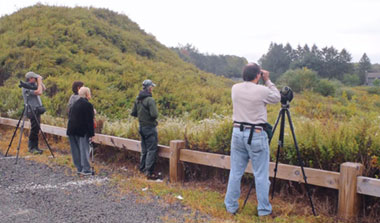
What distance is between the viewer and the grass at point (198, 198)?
4957 millimetres

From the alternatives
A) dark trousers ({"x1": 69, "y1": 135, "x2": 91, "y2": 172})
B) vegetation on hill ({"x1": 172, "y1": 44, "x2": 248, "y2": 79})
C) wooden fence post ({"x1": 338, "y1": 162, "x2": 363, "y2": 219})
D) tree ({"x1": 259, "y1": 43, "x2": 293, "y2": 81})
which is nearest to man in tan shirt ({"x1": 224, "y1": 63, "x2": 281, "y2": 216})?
wooden fence post ({"x1": 338, "y1": 162, "x2": 363, "y2": 219})

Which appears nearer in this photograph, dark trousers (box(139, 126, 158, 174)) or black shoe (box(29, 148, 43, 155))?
dark trousers (box(139, 126, 158, 174))

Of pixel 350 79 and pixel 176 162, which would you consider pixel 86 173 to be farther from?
pixel 350 79

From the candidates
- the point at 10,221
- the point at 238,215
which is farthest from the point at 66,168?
the point at 238,215

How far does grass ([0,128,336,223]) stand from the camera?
4.96 m

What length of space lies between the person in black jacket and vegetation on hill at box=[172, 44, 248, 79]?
2846 inches

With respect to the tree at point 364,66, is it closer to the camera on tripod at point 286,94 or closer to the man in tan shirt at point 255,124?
the camera on tripod at point 286,94

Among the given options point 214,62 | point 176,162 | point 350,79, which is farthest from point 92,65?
point 214,62

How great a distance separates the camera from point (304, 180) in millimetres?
5008

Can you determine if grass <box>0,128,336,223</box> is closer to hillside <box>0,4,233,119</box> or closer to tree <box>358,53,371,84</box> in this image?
hillside <box>0,4,233,119</box>

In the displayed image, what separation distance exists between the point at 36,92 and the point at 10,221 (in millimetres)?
4991

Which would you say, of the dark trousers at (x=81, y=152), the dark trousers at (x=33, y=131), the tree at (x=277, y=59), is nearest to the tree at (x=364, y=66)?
the tree at (x=277, y=59)

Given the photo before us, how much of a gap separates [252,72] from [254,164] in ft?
4.03

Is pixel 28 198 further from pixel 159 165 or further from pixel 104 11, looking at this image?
pixel 104 11
